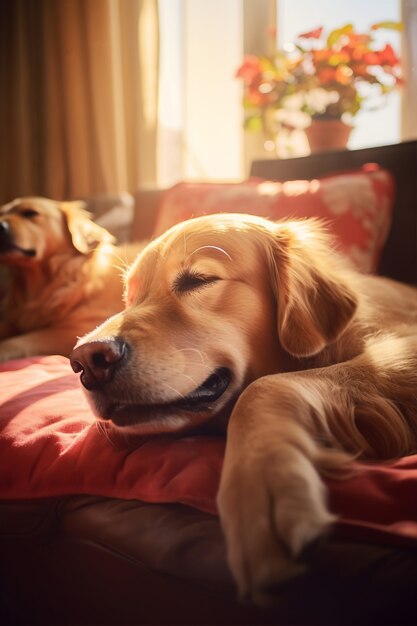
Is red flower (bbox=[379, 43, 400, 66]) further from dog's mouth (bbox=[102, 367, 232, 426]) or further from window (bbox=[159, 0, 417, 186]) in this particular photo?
dog's mouth (bbox=[102, 367, 232, 426])

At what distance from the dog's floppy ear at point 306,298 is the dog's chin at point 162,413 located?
19 centimetres

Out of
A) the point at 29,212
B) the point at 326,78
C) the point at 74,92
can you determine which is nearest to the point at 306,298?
the point at 29,212

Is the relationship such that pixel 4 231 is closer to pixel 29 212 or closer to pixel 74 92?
pixel 29 212

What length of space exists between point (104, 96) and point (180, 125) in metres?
0.54

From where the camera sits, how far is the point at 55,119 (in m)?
3.34

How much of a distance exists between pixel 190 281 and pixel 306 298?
9.1 inches

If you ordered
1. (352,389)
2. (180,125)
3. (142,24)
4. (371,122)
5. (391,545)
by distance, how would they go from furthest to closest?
(180,125), (142,24), (371,122), (352,389), (391,545)

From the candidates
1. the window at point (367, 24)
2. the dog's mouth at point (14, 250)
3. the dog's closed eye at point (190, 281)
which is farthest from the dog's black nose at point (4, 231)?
the window at point (367, 24)

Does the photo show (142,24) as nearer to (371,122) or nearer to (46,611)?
(371,122)

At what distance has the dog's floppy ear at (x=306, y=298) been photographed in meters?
0.95

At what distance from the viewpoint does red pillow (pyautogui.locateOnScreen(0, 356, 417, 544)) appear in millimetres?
652

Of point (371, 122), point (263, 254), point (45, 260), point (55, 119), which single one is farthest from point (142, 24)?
point (263, 254)

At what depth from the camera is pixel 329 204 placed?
163 centimetres

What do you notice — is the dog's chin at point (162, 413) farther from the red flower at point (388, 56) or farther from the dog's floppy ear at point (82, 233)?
the red flower at point (388, 56)
